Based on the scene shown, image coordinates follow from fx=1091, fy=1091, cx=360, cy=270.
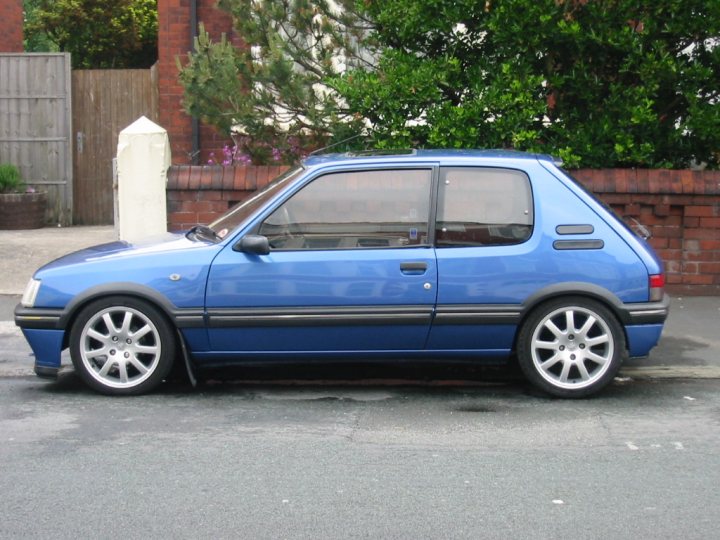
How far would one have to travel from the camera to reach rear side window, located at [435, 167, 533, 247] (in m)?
6.92

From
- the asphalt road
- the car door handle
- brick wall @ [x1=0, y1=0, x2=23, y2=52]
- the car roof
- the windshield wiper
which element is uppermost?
brick wall @ [x1=0, y1=0, x2=23, y2=52]

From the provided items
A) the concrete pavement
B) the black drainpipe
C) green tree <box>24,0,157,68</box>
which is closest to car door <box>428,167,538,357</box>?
the concrete pavement

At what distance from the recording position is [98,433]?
6215mm

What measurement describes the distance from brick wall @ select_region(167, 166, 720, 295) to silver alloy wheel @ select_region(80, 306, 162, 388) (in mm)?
3472

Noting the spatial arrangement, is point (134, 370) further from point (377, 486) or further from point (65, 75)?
point (65, 75)

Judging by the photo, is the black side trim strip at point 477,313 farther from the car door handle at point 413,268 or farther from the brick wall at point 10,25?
the brick wall at point 10,25

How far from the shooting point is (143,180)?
10430mm

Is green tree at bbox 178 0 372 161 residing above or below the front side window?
above

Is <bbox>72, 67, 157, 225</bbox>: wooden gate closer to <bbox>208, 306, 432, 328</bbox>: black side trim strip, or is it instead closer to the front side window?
the front side window

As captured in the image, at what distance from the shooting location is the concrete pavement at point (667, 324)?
25.5 feet

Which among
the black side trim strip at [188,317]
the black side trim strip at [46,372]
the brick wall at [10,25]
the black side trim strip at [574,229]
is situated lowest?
the black side trim strip at [46,372]

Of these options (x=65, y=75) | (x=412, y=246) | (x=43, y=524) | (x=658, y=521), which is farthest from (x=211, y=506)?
(x=65, y=75)

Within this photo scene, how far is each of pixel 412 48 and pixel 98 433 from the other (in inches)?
223

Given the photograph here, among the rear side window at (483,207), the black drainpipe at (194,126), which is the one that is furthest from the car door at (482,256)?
the black drainpipe at (194,126)
